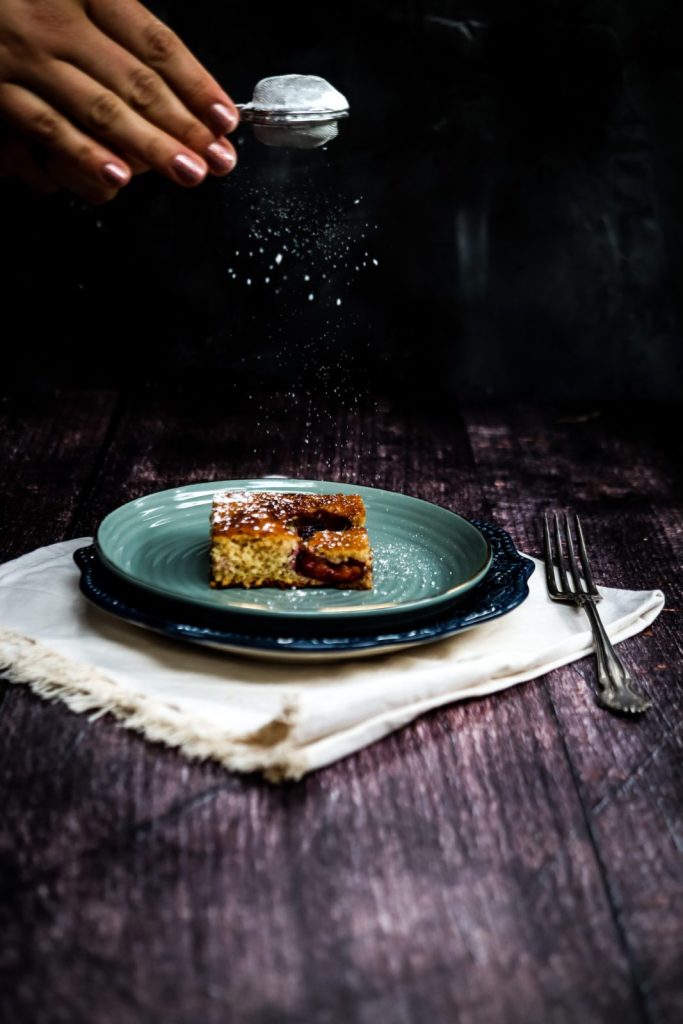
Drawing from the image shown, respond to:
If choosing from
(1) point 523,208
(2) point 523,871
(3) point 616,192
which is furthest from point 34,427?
(2) point 523,871

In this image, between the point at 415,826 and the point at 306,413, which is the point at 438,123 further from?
the point at 415,826

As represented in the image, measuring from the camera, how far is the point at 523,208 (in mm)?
2547

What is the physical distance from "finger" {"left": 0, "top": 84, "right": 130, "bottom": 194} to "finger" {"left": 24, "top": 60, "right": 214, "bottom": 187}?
0.01 m

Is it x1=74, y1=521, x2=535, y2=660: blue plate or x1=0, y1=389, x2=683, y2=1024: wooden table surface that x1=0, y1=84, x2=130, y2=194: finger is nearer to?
x1=74, y1=521, x2=535, y2=660: blue plate

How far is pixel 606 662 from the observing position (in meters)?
1.24

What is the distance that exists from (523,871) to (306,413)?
62.1 inches

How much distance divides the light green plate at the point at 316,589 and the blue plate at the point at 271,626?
20 mm

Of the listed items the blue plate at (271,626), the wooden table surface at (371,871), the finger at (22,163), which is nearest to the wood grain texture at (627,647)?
the wooden table surface at (371,871)

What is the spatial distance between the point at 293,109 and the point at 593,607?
0.77 m

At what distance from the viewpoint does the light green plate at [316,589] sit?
47.8 inches

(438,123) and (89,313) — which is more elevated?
(438,123)

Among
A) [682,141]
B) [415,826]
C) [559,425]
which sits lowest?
[559,425]

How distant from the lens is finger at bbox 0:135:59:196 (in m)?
1.51

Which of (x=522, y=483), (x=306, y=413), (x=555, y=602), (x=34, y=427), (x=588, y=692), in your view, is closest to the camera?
(x=588, y=692)
